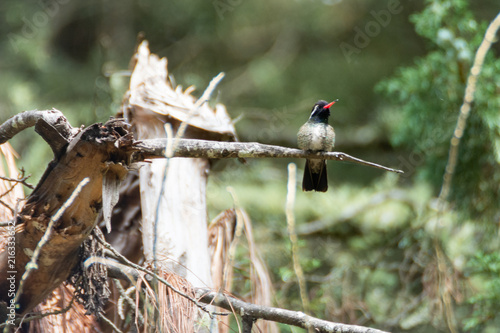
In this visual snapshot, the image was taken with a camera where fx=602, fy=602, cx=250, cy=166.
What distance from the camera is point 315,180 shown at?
3.58 meters

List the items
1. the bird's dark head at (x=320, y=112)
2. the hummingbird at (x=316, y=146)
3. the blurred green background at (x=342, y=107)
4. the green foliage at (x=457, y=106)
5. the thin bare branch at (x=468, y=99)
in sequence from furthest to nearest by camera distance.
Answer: the blurred green background at (x=342, y=107) < the green foliage at (x=457, y=106) < the bird's dark head at (x=320, y=112) < the hummingbird at (x=316, y=146) < the thin bare branch at (x=468, y=99)

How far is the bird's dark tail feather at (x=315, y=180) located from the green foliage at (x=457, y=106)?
1321 millimetres

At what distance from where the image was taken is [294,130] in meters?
6.80

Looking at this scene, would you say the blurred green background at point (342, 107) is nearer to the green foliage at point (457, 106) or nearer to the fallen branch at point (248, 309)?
the green foliage at point (457, 106)

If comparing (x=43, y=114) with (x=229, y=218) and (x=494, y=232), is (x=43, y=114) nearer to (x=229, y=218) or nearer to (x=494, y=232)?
(x=229, y=218)

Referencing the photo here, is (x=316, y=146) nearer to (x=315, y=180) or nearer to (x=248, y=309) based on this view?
(x=315, y=180)

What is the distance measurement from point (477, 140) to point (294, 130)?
2773mm

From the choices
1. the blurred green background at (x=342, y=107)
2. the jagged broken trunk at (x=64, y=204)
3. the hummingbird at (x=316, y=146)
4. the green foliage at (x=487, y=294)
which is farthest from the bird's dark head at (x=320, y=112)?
the jagged broken trunk at (x=64, y=204)

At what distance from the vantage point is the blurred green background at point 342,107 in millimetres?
4297

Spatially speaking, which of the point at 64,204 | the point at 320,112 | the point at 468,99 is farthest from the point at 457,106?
the point at 64,204

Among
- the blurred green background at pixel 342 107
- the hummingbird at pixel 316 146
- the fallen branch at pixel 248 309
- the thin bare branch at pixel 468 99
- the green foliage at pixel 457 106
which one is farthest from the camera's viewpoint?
the blurred green background at pixel 342 107

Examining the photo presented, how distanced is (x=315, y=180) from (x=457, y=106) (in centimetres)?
147

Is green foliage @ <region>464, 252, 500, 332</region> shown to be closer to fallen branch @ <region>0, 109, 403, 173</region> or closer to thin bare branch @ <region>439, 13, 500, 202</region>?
fallen branch @ <region>0, 109, 403, 173</region>

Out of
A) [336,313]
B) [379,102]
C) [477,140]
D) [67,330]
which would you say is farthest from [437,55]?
[67,330]
